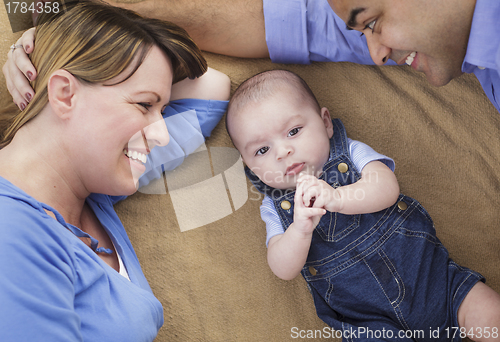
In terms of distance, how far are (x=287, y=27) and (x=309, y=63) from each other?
0.19 m

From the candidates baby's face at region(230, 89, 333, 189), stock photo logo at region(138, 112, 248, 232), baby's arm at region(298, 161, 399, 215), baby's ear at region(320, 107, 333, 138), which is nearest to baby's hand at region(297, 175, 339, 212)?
baby's arm at region(298, 161, 399, 215)

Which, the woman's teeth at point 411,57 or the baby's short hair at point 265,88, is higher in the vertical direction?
the woman's teeth at point 411,57

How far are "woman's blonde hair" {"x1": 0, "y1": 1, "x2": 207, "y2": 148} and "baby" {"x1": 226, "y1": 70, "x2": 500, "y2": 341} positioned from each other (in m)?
0.40

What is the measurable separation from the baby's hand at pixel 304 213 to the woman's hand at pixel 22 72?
88 cm

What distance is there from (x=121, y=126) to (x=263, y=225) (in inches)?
28.5

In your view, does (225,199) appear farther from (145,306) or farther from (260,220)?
(145,306)

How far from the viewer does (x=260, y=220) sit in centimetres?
156

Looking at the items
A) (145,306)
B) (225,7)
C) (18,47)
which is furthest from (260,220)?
(18,47)

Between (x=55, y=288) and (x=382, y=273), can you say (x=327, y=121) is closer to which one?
(x=382, y=273)

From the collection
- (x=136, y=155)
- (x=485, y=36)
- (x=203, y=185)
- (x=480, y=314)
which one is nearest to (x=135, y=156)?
(x=136, y=155)

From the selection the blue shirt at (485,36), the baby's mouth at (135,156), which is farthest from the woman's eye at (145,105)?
the blue shirt at (485,36)

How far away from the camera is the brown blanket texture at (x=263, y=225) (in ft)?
4.81

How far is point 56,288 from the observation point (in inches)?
34.6

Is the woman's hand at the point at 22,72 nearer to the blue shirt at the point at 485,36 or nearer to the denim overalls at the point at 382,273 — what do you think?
the denim overalls at the point at 382,273
